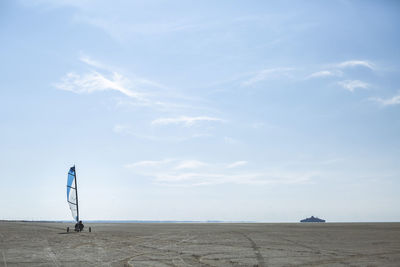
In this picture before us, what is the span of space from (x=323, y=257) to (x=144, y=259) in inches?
347

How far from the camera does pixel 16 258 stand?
1655cm

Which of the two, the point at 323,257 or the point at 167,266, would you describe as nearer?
the point at 167,266

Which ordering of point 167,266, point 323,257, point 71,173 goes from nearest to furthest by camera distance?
1. point 167,266
2. point 323,257
3. point 71,173

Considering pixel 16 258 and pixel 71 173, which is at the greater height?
pixel 71 173

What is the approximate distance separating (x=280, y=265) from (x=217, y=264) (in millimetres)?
2680

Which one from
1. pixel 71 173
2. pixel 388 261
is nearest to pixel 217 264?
pixel 388 261

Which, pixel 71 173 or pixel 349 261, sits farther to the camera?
pixel 71 173

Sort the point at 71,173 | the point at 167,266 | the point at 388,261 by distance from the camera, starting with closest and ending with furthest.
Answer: the point at 167,266
the point at 388,261
the point at 71,173

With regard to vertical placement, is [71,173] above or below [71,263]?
above

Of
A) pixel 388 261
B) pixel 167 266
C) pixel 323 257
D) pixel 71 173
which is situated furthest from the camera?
pixel 71 173

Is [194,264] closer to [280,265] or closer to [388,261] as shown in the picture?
[280,265]

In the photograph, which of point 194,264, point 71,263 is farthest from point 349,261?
point 71,263

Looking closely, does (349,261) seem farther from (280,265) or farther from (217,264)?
(217,264)

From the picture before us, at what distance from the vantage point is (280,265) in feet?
48.0
